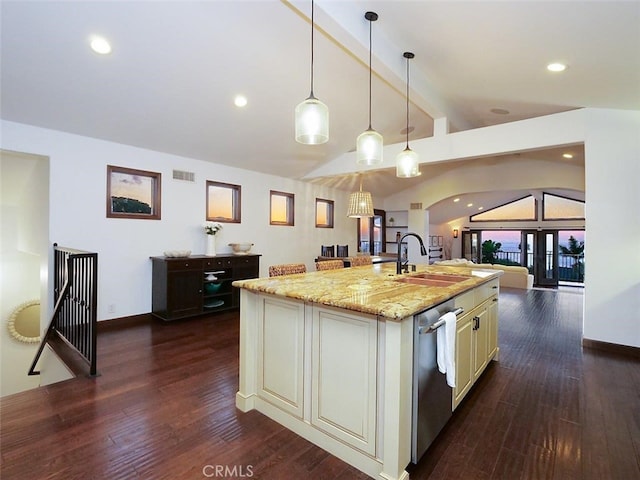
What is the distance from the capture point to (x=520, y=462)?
1.83 m

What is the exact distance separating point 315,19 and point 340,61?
49.4 inches

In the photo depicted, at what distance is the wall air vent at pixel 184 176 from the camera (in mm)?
4934

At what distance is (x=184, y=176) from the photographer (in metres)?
5.02

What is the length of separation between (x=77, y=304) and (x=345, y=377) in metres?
3.18

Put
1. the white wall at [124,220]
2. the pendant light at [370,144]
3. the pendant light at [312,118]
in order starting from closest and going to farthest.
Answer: the pendant light at [312,118] → the pendant light at [370,144] → the white wall at [124,220]

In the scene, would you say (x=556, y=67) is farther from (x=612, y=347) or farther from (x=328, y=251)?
(x=328, y=251)

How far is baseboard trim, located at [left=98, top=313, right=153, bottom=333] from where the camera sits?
4209mm

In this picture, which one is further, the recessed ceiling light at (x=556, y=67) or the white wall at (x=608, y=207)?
the white wall at (x=608, y=207)

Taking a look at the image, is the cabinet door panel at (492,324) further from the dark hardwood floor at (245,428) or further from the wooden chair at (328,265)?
the wooden chair at (328,265)

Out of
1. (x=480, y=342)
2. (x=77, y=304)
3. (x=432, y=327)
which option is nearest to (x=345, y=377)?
(x=432, y=327)

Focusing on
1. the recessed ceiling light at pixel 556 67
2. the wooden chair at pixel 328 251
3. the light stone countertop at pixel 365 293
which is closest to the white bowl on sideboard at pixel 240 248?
the wooden chair at pixel 328 251

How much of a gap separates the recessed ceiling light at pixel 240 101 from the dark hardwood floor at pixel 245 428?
305 centimetres

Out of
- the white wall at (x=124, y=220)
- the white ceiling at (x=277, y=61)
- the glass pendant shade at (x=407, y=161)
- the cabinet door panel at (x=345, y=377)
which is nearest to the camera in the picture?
the cabinet door panel at (x=345, y=377)

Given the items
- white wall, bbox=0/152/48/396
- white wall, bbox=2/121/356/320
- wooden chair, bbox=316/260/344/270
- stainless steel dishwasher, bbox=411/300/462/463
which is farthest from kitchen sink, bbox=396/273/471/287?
white wall, bbox=0/152/48/396
